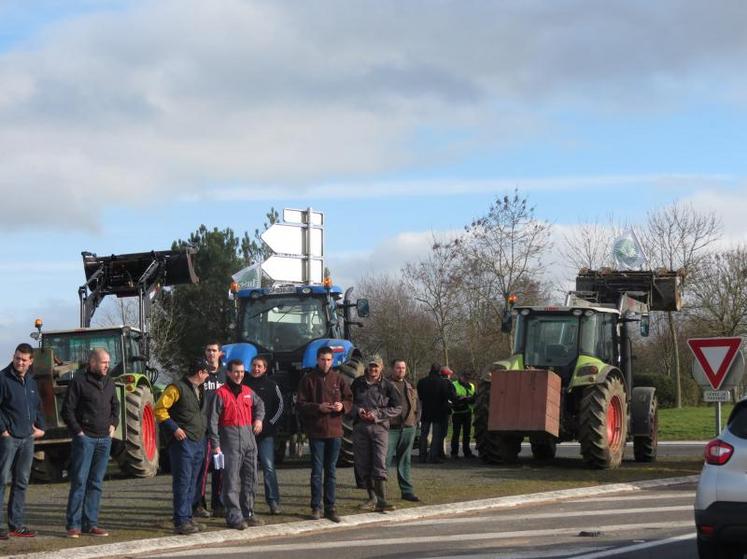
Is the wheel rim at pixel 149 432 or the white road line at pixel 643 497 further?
the wheel rim at pixel 149 432

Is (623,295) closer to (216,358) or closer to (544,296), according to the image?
(216,358)

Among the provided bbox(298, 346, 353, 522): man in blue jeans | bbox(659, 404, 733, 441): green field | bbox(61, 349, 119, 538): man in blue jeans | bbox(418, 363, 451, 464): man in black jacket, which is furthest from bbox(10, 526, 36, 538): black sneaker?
bbox(659, 404, 733, 441): green field

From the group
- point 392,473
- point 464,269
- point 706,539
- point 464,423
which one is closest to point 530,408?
point 392,473

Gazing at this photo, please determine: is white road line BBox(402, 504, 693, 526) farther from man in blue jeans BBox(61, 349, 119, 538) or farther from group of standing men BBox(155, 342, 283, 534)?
man in blue jeans BBox(61, 349, 119, 538)

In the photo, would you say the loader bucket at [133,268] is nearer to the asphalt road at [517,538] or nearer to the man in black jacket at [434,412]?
the man in black jacket at [434,412]

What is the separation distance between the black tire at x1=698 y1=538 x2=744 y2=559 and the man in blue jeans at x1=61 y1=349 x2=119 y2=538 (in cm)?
578

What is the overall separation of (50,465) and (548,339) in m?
8.25

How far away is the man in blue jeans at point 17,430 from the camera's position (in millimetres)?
11648

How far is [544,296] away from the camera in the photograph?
4631 centimetres

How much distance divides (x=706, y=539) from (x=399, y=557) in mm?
2780

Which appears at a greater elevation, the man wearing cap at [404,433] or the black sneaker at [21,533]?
the man wearing cap at [404,433]

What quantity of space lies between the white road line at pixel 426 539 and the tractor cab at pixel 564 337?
710 cm

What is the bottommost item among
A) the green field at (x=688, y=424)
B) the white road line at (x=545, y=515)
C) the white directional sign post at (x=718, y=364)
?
the green field at (x=688, y=424)

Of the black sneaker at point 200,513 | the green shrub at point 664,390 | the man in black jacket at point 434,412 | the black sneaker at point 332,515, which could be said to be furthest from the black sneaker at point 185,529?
the green shrub at point 664,390
